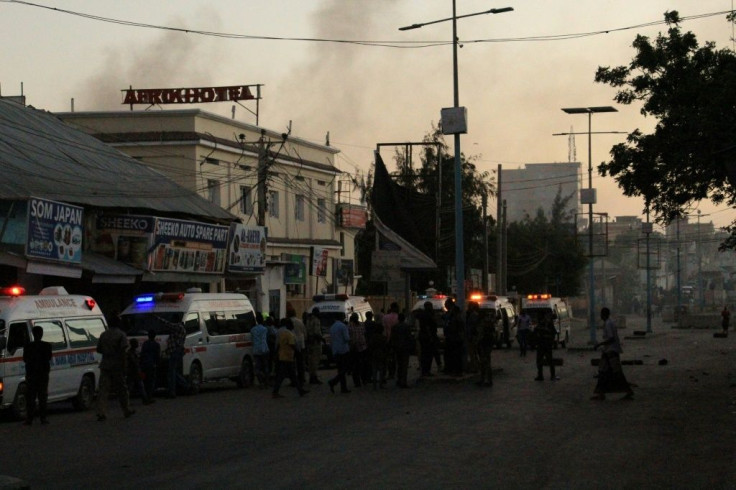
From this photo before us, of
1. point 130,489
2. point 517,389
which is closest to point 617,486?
point 130,489

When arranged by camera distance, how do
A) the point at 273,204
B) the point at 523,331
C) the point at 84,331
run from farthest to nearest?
the point at 273,204 → the point at 523,331 → the point at 84,331

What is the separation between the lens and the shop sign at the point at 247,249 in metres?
42.5

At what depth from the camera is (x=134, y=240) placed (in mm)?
35938

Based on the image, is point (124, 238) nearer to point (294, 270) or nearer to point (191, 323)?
point (191, 323)

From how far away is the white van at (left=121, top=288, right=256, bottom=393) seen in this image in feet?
91.8

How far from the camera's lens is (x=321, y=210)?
63438 mm

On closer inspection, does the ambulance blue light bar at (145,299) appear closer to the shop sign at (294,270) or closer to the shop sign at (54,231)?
the shop sign at (54,231)

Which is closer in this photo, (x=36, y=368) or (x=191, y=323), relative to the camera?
(x=36, y=368)

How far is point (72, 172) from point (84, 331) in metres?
13.4

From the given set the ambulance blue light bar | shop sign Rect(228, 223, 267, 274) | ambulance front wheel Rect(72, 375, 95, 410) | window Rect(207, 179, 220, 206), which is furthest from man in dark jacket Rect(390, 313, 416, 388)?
window Rect(207, 179, 220, 206)

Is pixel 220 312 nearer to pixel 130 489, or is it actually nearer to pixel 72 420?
pixel 72 420

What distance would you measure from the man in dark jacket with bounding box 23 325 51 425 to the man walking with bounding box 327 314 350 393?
790 centimetres

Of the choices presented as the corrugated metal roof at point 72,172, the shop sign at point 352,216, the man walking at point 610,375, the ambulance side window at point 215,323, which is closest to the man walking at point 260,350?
the ambulance side window at point 215,323

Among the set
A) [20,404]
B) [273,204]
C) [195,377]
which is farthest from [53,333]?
[273,204]
